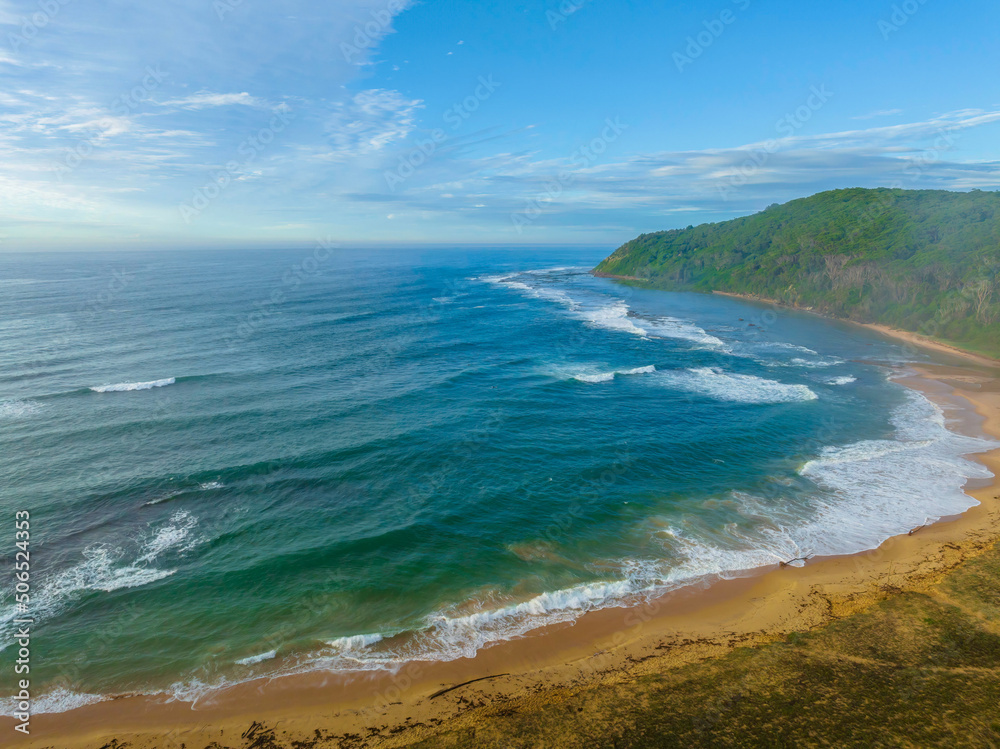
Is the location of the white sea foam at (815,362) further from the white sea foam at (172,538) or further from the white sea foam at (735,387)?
the white sea foam at (172,538)

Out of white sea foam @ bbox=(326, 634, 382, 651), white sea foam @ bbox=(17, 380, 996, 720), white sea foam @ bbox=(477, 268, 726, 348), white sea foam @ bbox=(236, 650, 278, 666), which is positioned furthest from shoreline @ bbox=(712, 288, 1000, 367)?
white sea foam @ bbox=(236, 650, 278, 666)

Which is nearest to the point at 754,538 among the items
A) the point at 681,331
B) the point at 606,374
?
the point at 606,374

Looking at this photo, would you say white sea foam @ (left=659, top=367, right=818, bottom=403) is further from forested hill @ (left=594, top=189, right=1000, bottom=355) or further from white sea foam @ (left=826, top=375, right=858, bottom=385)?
forested hill @ (left=594, top=189, right=1000, bottom=355)

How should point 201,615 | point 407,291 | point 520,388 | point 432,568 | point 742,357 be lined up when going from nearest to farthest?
point 201,615 < point 432,568 < point 520,388 < point 742,357 < point 407,291

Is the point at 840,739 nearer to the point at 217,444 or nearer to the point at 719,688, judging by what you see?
the point at 719,688

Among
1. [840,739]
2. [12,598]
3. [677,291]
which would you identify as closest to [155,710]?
[12,598]

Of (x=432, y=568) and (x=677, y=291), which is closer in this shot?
(x=432, y=568)
